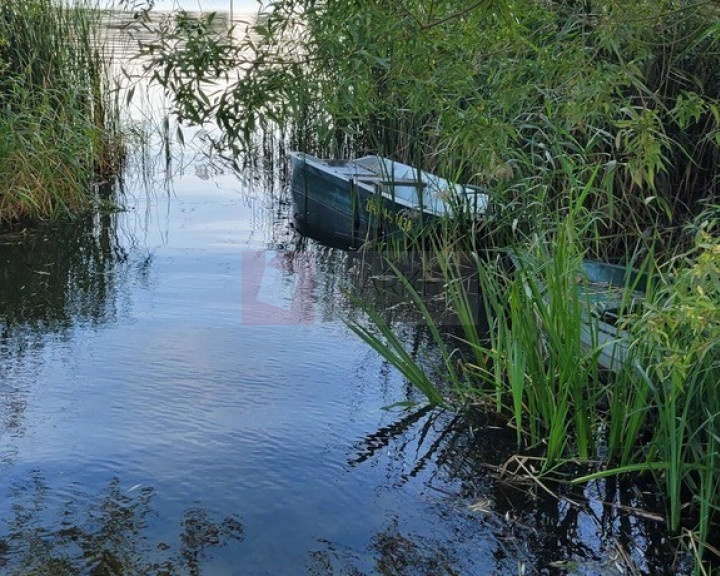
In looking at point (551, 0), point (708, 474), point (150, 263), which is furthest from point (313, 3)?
point (150, 263)

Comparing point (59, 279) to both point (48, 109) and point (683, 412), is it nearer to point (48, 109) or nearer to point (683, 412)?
point (48, 109)

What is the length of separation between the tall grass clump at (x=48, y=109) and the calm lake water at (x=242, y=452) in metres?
1.18

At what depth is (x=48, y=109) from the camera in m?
8.59

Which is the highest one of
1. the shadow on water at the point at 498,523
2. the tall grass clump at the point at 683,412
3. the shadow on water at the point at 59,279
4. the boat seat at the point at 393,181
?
the boat seat at the point at 393,181

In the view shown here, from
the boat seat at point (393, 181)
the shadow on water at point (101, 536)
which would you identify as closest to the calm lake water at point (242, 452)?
the shadow on water at point (101, 536)

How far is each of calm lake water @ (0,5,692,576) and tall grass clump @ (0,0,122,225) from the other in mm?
1180

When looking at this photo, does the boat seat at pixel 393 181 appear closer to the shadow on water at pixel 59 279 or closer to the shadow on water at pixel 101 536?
the shadow on water at pixel 59 279

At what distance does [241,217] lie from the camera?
984 centimetres

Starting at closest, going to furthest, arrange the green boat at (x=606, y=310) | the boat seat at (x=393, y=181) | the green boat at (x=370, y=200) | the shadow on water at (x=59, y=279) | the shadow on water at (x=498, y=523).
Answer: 1. the shadow on water at (x=498, y=523)
2. the green boat at (x=606, y=310)
3. the shadow on water at (x=59, y=279)
4. the green boat at (x=370, y=200)
5. the boat seat at (x=393, y=181)

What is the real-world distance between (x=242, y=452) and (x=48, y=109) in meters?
5.12

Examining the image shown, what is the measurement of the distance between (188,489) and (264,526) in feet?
1.36

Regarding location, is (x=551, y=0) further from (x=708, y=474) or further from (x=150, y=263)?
(x=150, y=263)

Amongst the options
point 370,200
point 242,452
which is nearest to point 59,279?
point 370,200

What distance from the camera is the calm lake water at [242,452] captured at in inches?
142
